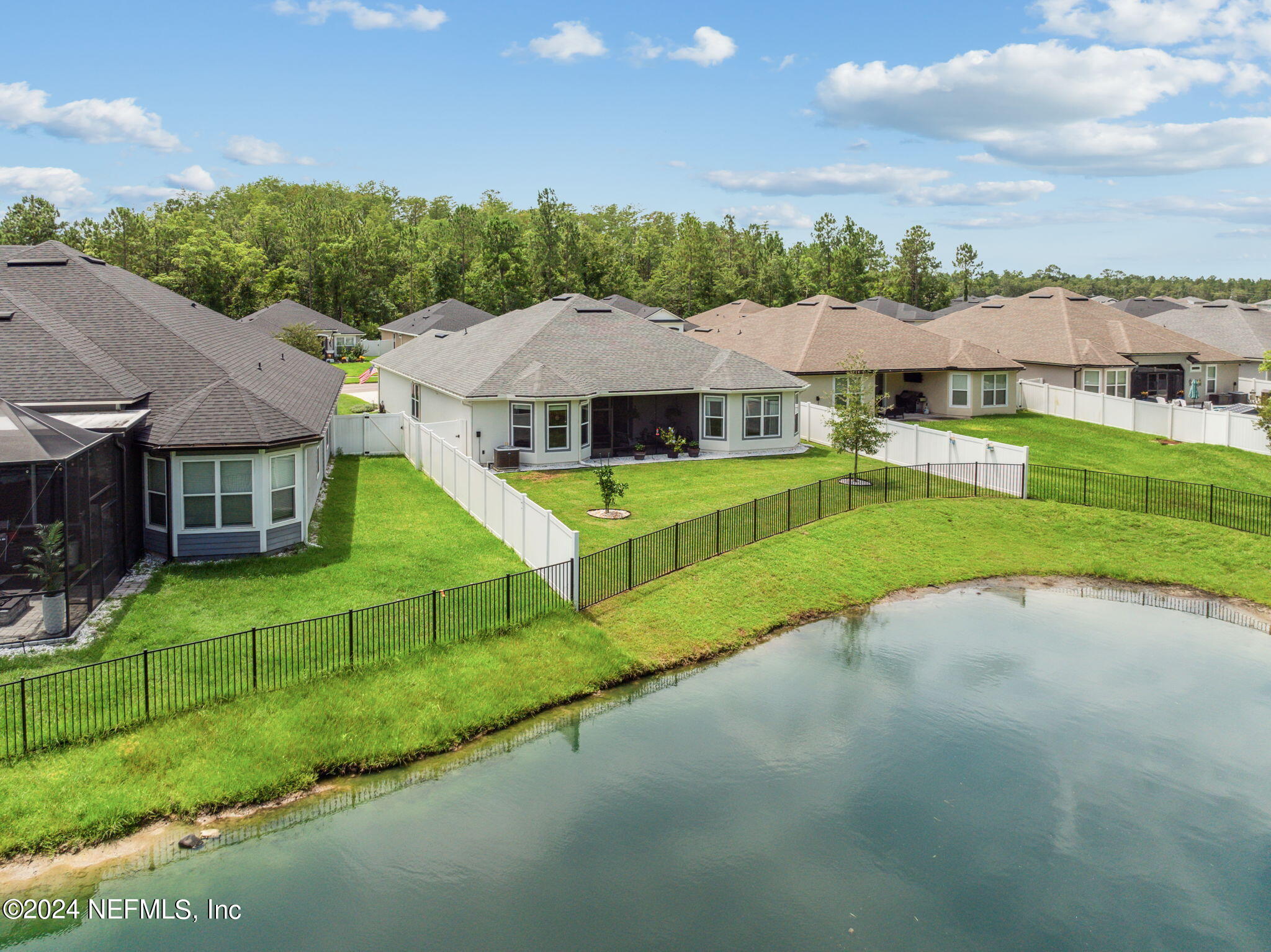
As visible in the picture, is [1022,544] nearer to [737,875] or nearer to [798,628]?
[798,628]

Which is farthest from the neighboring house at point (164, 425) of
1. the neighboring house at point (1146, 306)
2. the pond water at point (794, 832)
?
the neighboring house at point (1146, 306)

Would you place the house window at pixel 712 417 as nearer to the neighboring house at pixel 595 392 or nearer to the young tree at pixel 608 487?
the neighboring house at pixel 595 392

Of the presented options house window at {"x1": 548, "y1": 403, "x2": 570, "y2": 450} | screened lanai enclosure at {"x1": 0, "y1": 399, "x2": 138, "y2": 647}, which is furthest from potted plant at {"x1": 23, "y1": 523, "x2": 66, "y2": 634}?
house window at {"x1": 548, "y1": 403, "x2": 570, "y2": 450}

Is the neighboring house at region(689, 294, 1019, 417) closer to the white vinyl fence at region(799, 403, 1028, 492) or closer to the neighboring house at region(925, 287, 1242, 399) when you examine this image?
the neighboring house at region(925, 287, 1242, 399)

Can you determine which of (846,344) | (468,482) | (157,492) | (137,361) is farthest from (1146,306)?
(157,492)

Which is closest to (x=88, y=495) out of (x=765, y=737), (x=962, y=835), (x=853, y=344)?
(x=765, y=737)
